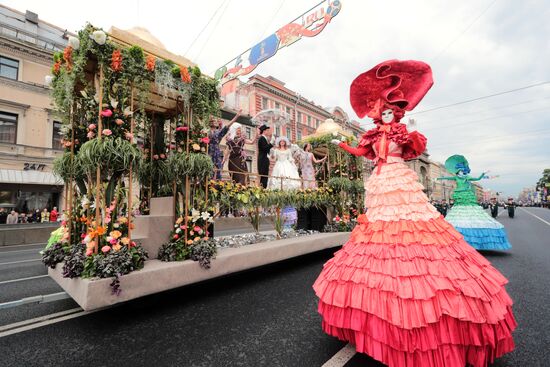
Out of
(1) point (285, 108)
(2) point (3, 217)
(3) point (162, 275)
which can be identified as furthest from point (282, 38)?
(1) point (285, 108)

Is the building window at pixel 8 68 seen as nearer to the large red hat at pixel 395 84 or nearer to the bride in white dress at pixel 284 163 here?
the bride in white dress at pixel 284 163

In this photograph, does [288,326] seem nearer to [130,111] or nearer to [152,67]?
[130,111]

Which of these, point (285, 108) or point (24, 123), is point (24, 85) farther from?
point (285, 108)

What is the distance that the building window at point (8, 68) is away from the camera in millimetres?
18844

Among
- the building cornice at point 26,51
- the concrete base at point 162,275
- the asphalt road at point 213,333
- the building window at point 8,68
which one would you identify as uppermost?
the building cornice at point 26,51

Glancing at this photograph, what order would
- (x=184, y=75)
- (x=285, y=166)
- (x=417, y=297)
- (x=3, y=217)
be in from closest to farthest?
(x=417, y=297), (x=184, y=75), (x=285, y=166), (x=3, y=217)

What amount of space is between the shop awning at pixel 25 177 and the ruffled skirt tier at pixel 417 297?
73.7 feet

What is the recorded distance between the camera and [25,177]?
62.4 ft

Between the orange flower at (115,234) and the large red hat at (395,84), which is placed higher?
the large red hat at (395,84)

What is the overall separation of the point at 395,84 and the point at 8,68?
27399mm

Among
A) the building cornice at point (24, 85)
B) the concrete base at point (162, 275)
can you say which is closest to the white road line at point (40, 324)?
the concrete base at point (162, 275)

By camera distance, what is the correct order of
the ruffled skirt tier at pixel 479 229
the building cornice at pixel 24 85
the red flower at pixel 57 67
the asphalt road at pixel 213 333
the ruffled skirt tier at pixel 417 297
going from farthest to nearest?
the building cornice at pixel 24 85, the ruffled skirt tier at pixel 479 229, the red flower at pixel 57 67, the asphalt road at pixel 213 333, the ruffled skirt tier at pixel 417 297

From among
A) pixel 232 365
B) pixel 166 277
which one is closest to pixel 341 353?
pixel 232 365

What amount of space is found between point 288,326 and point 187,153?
315 cm
